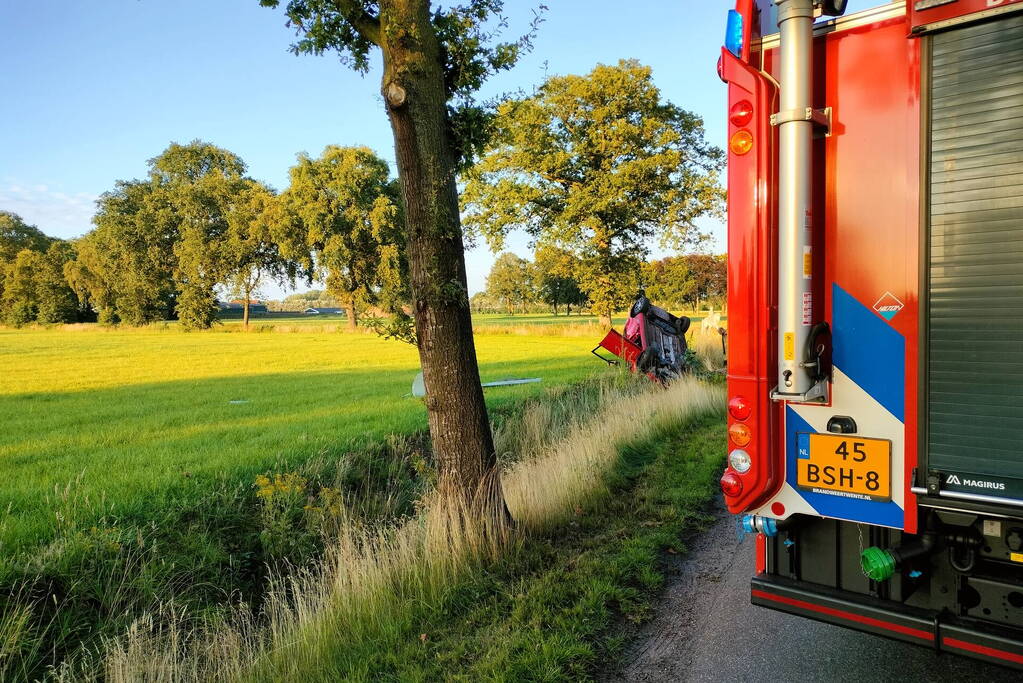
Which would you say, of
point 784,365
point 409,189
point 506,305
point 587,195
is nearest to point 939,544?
point 784,365

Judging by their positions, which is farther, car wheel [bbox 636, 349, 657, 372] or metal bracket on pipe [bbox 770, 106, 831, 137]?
car wheel [bbox 636, 349, 657, 372]

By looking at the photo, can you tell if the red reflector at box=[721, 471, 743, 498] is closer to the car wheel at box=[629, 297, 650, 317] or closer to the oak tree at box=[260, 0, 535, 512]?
the oak tree at box=[260, 0, 535, 512]

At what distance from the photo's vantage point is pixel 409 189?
4.94 meters

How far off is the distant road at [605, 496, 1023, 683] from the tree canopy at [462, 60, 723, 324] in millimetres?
28186

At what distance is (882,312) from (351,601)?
3.50 metres

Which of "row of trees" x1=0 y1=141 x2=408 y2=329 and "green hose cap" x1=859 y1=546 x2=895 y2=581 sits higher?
"row of trees" x1=0 y1=141 x2=408 y2=329

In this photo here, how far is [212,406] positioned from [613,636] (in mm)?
10533

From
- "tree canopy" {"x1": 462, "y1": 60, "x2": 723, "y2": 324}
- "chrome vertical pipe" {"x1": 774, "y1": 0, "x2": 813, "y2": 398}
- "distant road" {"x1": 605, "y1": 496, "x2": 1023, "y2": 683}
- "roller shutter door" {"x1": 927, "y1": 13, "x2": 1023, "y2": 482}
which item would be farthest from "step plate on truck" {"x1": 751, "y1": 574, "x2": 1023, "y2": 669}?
"tree canopy" {"x1": 462, "y1": 60, "x2": 723, "y2": 324}

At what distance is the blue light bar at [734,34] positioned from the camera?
316 cm

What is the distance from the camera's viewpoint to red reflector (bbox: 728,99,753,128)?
10.1ft

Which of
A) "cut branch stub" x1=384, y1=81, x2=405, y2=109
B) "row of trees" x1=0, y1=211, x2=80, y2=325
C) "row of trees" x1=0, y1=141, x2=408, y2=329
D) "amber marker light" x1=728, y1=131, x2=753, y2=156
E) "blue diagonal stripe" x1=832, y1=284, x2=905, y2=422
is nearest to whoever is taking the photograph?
"blue diagonal stripe" x1=832, y1=284, x2=905, y2=422

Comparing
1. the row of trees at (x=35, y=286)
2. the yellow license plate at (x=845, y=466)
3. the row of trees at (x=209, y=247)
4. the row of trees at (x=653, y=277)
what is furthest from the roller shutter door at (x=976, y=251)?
the row of trees at (x=35, y=286)

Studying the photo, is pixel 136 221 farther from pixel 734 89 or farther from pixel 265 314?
pixel 734 89

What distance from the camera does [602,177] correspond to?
3159 cm
